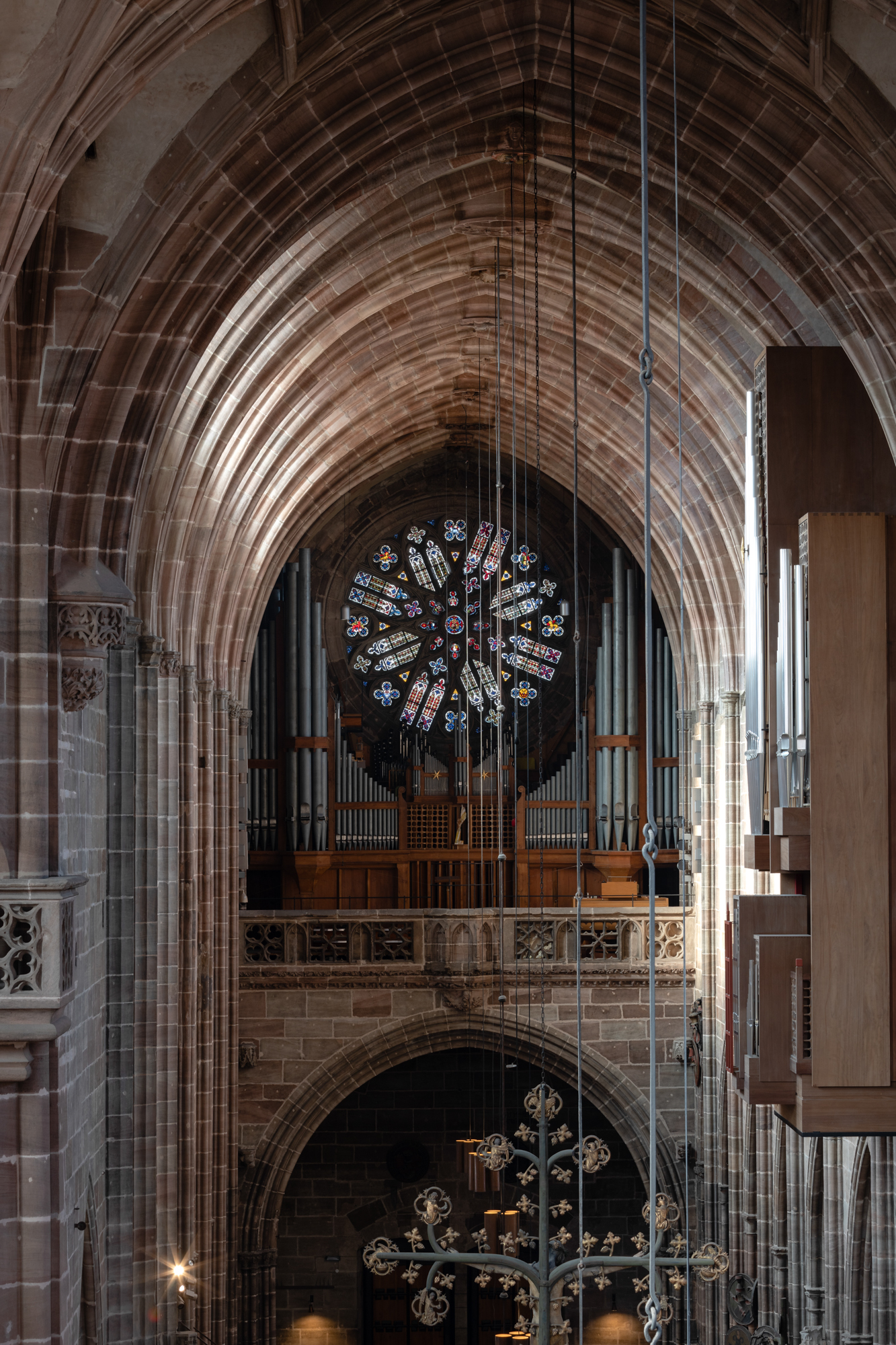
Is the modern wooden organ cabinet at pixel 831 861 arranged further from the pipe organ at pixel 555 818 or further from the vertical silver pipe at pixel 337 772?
the vertical silver pipe at pixel 337 772

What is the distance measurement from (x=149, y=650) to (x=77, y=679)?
14.2 ft

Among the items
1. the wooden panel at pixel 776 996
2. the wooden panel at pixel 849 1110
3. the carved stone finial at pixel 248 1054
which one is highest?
the wooden panel at pixel 776 996

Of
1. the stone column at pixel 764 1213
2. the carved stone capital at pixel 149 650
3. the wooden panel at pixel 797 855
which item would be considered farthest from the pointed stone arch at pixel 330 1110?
the wooden panel at pixel 797 855

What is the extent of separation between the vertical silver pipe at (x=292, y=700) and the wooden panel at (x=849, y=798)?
1349 centimetres

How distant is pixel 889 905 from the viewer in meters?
8.67

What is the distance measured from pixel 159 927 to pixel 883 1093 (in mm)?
6928

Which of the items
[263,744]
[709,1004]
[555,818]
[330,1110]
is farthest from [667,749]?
[330,1110]

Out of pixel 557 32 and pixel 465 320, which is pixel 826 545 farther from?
pixel 465 320

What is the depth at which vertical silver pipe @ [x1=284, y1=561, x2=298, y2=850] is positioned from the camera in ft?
71.1

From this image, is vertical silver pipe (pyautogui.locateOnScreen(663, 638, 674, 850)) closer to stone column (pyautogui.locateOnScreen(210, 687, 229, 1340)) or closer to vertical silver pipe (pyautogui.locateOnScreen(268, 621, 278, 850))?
vertical silver pipe (pyautogui.locateOnScreen(268, 621, 278, 850))

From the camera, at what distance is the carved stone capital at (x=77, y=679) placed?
8.83m

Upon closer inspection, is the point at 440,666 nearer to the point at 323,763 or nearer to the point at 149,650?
the point at 323,763

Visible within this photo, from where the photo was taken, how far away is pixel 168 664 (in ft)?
45.3

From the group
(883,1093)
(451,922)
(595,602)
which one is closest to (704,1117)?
Result: (451,922)
